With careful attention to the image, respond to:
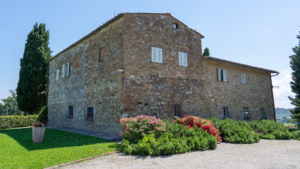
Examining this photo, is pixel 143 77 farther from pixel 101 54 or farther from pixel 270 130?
pixel 270 130

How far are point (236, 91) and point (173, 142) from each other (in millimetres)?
10623

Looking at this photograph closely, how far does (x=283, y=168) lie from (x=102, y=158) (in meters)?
5.28

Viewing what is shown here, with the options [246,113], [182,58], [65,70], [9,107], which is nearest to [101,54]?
[182,58]

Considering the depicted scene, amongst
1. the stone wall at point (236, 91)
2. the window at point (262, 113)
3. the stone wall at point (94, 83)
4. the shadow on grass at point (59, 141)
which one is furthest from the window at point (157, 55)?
the window at point (262, 113)

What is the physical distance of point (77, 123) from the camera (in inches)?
515

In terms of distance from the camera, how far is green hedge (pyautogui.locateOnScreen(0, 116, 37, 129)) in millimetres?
17219

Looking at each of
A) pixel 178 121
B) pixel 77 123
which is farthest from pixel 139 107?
pixel 77 123

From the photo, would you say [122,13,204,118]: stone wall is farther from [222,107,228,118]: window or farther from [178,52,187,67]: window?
[222,107,228,118]: window

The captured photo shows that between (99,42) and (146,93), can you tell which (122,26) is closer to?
(99,42)

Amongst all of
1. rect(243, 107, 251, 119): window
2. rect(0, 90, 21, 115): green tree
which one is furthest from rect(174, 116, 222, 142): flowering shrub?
rect(0, 90, 21, 115): green tree

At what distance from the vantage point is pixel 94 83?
11.8m

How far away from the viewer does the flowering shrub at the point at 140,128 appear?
7395mm

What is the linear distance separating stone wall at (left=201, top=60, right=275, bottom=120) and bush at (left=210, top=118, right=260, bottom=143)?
2.87 m

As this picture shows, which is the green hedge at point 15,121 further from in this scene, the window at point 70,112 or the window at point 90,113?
the window at point 90,113
